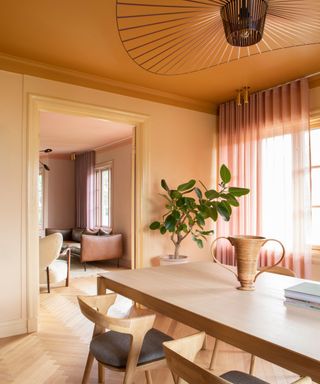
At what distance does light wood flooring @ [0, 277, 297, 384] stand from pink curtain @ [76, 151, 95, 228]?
4.80 metres

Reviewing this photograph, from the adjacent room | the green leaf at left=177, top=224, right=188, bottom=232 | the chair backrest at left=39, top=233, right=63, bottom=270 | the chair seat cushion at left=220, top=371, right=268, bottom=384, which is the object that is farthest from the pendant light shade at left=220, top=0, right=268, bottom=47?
the chair backrest at left=39, top=233, right=63, bottom=270

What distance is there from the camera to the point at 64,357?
2707 mm

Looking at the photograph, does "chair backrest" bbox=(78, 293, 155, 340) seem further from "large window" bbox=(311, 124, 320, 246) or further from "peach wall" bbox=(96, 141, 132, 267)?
"peach wall" bbox=(96, 141, 132, 267)

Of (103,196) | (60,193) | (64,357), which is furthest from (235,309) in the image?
(60,193)

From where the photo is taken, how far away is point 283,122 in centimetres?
372

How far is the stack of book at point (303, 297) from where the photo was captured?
146cm

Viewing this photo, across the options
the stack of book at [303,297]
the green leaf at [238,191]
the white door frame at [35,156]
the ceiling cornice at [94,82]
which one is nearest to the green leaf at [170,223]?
the white door frame at [35,156]

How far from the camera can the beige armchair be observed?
4363mm

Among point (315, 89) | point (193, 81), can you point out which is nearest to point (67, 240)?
point (193, 81)

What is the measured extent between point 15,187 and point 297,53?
111 inches

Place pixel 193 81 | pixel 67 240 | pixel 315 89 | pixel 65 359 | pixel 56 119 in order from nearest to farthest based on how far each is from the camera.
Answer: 1. pixel 65 359
2. pixel 315 89
3. pixel 193 81
4. pixel 56 119
5. pixel 67 240

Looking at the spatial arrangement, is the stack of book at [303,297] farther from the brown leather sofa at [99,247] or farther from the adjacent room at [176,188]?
the brown leather sofa at [99,247]

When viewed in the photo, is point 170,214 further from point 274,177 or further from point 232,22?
point 232,22

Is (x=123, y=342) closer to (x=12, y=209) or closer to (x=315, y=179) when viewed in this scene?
(x=12, y=209)
